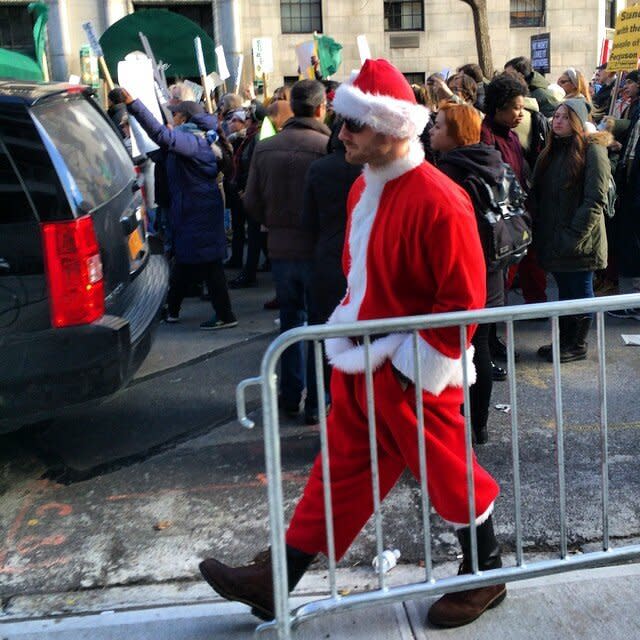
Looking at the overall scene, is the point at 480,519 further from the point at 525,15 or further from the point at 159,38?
the point at 525,15

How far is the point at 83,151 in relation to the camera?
184 inches

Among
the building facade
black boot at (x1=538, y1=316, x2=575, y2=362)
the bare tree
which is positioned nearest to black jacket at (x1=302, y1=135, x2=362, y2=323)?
black boot at (x1=538, y1=316, x2=575, y2=362)

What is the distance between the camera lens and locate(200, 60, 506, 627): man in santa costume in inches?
116

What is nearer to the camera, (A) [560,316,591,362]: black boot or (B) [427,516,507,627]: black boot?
(B) [427,516,507,627]: black boot

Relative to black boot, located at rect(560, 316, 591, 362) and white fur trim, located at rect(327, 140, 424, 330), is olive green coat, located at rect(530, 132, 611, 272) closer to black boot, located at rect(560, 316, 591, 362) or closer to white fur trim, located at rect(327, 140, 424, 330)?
black boot, located at rect(560, 316, 591, 362)

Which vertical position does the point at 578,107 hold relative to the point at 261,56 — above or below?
below

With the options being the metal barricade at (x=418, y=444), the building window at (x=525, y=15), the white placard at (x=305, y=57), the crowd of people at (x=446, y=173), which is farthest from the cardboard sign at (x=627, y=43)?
the building window at (x=525, y=15)

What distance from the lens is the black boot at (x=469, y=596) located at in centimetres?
318

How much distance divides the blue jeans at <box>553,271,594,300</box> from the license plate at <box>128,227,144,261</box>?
2.74 metres

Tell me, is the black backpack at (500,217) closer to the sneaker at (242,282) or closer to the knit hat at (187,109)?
the knit hat at (187,109)

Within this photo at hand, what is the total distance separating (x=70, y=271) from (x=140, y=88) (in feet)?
10.7

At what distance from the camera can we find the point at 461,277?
2.91 meters

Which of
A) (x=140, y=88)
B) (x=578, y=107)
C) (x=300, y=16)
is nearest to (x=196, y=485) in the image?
(x=578, y=107)

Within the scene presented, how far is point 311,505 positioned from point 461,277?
3.06 ft
